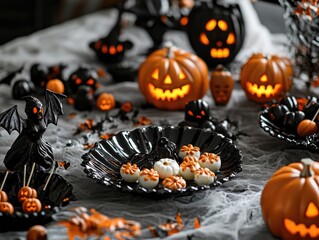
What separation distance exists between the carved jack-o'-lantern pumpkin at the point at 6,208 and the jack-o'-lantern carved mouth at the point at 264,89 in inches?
36.1

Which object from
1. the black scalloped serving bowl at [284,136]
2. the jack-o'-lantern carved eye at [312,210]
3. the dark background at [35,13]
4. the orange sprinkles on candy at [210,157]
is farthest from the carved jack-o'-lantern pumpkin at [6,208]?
the dark background at [35,13]

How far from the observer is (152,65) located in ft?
6.34

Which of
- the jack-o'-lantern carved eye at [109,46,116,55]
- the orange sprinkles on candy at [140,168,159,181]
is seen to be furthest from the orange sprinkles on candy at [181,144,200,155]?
the jack-o'-lantern carved eye at [109,46,116,55]

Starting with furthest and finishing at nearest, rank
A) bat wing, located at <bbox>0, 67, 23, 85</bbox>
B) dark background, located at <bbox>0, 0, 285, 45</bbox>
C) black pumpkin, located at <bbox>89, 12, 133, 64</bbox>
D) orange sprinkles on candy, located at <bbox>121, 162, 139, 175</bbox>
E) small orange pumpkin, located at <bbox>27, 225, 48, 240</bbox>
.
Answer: dark background, located at <bbox>0, 0, 285, 45</bbox>, black pumpkin, located at <bbox>89, 12, 133, 64</bbox>, bat wing, located at <bbox>0, 67, 23, 85</bbox>, orange sprinkles on candy, located at <bbox>121, 162, 139, 175</bbox>, small orange pumpkin, located at <bbox>27, 225, 48, 240</bbox>

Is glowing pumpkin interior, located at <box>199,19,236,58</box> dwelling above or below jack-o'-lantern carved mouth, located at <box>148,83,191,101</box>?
above

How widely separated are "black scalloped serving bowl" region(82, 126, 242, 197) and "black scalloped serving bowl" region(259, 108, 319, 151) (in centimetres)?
13

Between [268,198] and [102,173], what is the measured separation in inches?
15.3

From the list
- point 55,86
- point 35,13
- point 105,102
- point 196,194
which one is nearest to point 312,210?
point 196,194

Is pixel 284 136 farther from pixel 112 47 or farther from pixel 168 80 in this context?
pixel 112 47

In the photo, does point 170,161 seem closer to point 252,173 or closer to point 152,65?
point 252,173

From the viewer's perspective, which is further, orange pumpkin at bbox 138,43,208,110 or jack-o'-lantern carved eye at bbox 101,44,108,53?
jack-o'-lantern carved eye at bbox 101,44,108,53

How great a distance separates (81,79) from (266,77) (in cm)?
57

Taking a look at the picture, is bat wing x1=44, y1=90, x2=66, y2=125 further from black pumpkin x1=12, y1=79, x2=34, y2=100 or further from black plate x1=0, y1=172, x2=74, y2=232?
black pumpkin x1=12, y1=79, x2=34, y2=100

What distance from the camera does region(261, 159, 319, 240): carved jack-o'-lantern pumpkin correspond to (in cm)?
118
